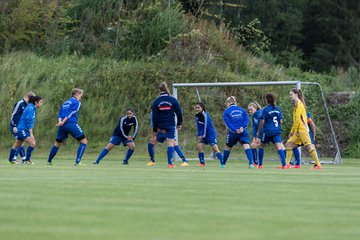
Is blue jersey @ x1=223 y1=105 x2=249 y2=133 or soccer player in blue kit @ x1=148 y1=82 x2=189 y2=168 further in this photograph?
soccer player in blue kit @ x1=148 y1=82 x2=189 y2=168

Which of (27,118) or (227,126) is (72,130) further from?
(227,126)

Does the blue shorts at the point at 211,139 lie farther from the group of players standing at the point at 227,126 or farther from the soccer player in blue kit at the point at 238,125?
the soccer player in blue kit at the point at 238,125

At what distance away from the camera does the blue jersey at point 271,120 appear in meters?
24.6

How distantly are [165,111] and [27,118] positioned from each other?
11.1 ft

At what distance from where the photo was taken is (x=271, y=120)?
2466cm

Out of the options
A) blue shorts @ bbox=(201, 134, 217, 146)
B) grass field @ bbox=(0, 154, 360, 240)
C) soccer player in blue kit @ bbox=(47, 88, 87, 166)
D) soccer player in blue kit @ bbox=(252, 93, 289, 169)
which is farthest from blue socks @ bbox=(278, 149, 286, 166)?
grass field @ bbox=(0, 154, 360, 240)

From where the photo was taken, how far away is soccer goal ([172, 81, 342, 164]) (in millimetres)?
31500

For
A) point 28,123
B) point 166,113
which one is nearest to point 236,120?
point 166,113

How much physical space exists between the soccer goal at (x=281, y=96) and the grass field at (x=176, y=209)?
15.6 m

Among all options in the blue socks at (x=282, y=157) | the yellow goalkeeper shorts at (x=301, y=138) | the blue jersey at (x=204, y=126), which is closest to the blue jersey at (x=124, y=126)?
the blue jersey at (x=204, y=126)

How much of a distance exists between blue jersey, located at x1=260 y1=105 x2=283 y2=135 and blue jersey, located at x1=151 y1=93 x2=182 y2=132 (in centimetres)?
204

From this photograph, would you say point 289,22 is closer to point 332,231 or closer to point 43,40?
point 43,40

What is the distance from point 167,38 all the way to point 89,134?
25.1ft

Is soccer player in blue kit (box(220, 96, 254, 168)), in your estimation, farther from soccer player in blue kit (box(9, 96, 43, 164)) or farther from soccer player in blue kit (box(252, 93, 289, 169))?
soccer player in blue kit (box(9, 96, 43, 164))
